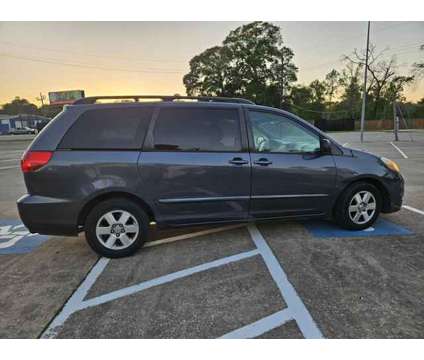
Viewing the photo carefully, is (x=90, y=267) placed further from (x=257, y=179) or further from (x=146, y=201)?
(x=257, y=179)

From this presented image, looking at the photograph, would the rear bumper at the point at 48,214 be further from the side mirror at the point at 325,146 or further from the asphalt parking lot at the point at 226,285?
the side mirror at the point at 325,146

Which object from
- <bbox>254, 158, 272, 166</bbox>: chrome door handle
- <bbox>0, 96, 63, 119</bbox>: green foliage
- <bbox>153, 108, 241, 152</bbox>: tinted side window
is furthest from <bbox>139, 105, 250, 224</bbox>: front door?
<bbox>0, 96, 63, 119</bbox>: green foliage

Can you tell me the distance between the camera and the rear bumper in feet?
10.2

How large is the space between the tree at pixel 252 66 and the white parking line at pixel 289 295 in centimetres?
4381

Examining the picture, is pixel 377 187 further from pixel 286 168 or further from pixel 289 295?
pixel 289 295

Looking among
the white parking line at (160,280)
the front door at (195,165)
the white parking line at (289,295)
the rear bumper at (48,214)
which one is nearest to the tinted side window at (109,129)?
the front door at (195,165)

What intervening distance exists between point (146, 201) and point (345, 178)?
2.53 m

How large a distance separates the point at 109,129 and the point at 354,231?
11.1 feet

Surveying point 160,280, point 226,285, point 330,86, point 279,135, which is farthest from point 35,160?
point 330,86

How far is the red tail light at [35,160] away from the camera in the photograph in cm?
306

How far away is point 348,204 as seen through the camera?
376 cm

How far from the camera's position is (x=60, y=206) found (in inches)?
123

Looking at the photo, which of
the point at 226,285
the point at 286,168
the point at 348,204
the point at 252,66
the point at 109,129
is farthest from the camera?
the point at 252,66

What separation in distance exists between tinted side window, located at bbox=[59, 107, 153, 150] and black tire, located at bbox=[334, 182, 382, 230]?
269 cm
